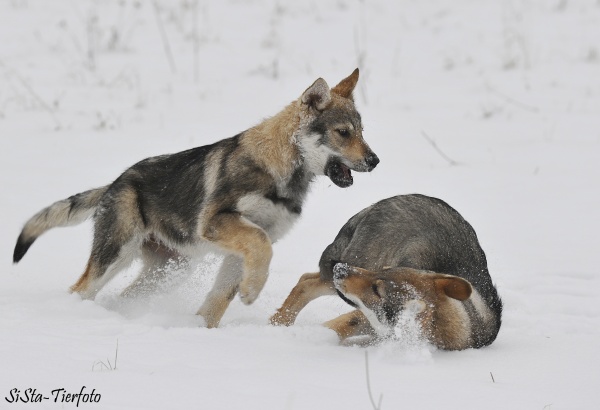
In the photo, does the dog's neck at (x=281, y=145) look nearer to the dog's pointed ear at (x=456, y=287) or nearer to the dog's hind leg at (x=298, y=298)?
the dog's hind leg at (x=298, y=298)

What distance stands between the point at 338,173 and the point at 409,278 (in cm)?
143

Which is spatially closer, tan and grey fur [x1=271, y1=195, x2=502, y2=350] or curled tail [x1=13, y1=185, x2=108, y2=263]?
tan and grey fur [x1=271, y1=195, x2=502, y2=350]

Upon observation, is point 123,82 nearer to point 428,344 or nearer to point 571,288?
point 571,288

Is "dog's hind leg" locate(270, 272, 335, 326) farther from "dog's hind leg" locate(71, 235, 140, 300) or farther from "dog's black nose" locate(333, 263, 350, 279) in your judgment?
"dog's hind leg" locate(71, 235, 140, 300)

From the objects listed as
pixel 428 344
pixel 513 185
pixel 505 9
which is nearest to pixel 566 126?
pixel 513 185

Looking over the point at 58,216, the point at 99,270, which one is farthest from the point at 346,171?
the point at 58,216

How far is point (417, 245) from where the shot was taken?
6.80m

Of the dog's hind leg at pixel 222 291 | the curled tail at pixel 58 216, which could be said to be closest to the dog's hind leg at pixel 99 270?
the curled tail at pixel 58 216

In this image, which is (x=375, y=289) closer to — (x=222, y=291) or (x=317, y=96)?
(x=317, y=96)

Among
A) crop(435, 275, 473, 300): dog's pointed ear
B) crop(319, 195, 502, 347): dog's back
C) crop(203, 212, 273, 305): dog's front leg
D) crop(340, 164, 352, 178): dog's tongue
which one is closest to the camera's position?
crop(435, 275, 473, 300): dog's pointed ear

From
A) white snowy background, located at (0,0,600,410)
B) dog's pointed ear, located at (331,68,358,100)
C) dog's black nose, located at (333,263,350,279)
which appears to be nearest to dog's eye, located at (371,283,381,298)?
dog's black nose, located at (333,263,350,279)

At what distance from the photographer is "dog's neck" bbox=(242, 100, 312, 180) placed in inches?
284

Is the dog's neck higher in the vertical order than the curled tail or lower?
higher

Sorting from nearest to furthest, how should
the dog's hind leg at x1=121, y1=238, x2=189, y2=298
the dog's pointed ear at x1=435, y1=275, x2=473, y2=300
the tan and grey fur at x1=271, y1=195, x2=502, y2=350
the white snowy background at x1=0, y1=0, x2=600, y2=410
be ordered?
1. the white snowy background at x1=0, y1=0, x2=600, y2=410
2. the dog's pointed ear at x1=435, y1=275, x2=473, y2=300
3. the tan and grey fur at x1=271, y1=195, x2=502, y2=350
4. the dog's hind leg at x1=121, y1=238, x2=189, y2=298
